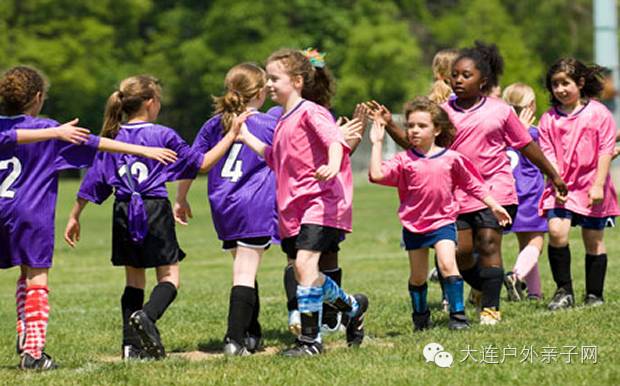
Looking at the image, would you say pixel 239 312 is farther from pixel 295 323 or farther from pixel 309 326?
pixel 309 326

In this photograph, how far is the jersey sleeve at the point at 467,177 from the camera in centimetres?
858

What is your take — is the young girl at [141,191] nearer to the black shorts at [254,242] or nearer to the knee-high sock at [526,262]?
the black shorts at [254,242]

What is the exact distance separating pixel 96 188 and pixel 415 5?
208 ft

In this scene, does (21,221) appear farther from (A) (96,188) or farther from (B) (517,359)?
(B) (517,359)

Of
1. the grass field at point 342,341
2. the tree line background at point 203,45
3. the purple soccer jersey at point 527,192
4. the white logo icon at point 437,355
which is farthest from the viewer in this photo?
the tree line background at point 203,45

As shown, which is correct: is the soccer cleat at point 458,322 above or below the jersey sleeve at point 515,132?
below

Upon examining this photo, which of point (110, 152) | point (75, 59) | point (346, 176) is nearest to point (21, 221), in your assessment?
point (110, 152)

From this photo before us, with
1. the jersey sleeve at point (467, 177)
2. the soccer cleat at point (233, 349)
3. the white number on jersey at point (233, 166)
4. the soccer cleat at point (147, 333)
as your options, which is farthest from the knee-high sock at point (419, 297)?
the soccer cleat at point (147, 333)

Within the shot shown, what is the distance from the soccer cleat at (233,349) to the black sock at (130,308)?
0.57m

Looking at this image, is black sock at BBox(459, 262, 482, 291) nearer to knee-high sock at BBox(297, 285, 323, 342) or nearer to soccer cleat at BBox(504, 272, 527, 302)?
soccer cleat at BBox(504, 272, 527, 302)

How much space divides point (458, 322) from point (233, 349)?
151 cm

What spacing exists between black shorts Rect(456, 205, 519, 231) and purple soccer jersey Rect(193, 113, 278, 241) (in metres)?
1.44

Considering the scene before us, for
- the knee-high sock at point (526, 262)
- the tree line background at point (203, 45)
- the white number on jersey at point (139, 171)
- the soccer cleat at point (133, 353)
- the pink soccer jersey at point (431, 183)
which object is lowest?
the soccer cleat at point (133, 353)

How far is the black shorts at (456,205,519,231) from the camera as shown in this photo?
29.7ft
